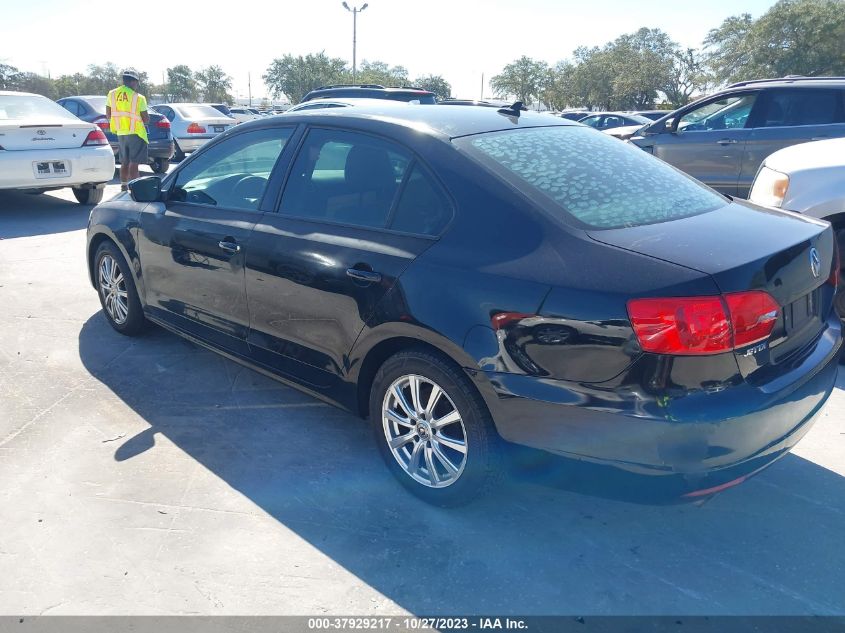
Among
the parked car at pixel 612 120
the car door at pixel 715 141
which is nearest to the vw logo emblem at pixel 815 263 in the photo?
the car door at pixel 715 141

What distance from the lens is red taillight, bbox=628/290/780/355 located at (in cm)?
223

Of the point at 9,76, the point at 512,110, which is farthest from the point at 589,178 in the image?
the point at 9,76

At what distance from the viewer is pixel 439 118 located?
325cm

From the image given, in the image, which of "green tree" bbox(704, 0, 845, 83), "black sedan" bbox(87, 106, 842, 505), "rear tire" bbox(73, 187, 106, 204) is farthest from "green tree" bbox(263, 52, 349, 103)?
"black sedan" bbox(87, 106, 842, 505)

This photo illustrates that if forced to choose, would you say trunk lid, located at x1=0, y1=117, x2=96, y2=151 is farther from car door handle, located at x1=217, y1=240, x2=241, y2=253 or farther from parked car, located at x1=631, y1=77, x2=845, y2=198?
parked car, located at x1=631, y1=77, x2=845, y2=198

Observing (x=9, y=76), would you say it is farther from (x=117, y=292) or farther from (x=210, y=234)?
(x=210, y=234)

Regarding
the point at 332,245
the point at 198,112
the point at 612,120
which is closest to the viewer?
the point at 332,245

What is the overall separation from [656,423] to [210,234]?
258 cm

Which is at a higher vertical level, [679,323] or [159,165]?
[679,323]

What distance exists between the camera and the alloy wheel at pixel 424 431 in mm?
2848

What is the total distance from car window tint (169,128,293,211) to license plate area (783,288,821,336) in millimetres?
2486

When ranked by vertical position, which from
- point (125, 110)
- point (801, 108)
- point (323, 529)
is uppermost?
point (801, 108)

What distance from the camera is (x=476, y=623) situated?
2387 millimetres

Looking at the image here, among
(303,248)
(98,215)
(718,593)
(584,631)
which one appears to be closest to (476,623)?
(584,631)
